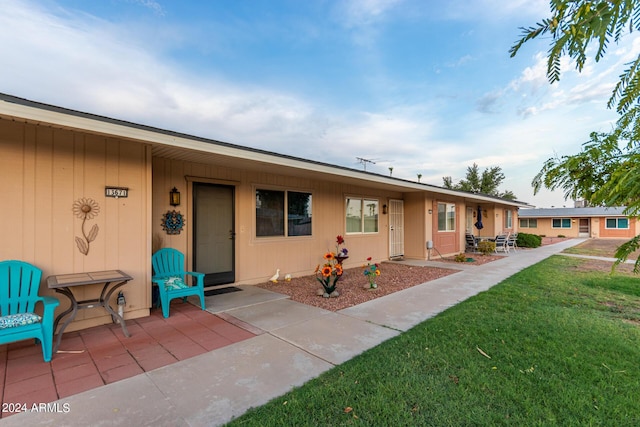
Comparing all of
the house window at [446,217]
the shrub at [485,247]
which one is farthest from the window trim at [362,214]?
the shrub at [485,247]

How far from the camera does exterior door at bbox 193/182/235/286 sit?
222 inches

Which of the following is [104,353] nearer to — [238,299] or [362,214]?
[238,299]

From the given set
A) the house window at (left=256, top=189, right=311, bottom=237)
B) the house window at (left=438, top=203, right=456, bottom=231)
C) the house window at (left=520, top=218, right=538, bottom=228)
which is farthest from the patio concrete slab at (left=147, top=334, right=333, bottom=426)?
the house window at (left=520, top=218, right=538, bottom=228)

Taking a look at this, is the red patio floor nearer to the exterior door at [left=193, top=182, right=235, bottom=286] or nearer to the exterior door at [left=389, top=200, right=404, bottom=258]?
the exterior door at [left=193, top=182, right=235, bottom=286]

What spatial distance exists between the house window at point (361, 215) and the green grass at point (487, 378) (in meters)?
4.79

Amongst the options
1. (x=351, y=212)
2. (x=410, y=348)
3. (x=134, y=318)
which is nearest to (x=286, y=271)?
(x=351, y=212)

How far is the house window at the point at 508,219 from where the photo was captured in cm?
1861

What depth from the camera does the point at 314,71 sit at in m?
10.0

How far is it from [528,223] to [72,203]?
122 ft

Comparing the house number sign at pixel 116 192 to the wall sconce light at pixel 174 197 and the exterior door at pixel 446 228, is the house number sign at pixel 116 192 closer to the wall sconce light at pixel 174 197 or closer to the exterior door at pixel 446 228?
the wall sconce light at pixel 174 197

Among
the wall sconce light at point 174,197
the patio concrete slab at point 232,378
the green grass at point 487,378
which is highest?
the wall sconce light at point 174,197

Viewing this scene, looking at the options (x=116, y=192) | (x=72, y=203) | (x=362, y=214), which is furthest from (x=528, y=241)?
(x=72, y=203)

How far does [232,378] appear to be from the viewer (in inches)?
105

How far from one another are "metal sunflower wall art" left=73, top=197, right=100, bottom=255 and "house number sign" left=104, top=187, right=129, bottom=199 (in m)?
0.19
